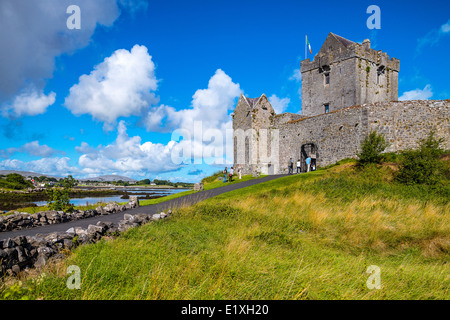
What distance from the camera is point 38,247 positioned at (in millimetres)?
7383

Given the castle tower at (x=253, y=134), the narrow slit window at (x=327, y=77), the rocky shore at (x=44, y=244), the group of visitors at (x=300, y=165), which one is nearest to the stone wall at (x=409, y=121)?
the group of visitors at (x=300, y=165)

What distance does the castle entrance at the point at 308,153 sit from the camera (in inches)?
1276

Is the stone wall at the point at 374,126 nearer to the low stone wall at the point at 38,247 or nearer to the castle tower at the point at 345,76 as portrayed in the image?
the castle tower at the point at 345,76

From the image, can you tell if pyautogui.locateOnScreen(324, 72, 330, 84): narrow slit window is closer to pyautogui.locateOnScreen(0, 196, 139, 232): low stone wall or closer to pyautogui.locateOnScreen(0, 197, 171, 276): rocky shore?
pyautogui.locateOnScreen(0, 196, 139, 232): low stone wall

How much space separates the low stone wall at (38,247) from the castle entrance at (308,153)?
89.5 feet

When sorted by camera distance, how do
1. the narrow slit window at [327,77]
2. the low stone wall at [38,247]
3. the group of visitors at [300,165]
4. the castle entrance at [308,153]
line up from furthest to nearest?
1. the narrow slit window at [327,77]
2. the castle entrance at [308,153]
3. the group of visitors at [300,165]
4. the low stone wall at [38,247]

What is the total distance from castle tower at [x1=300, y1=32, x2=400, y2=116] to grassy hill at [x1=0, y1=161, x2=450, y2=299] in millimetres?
25580

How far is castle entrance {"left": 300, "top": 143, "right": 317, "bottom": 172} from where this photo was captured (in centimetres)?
3241

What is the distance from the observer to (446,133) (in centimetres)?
2408

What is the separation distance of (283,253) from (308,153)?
2748 centimetres

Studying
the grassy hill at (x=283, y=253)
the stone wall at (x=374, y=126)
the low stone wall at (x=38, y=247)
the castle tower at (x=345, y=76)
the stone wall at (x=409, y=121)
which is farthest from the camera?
the castle tower at (x=345, y=76)

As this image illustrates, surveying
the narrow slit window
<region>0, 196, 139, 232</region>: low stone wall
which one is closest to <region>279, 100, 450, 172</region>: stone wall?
the narrow slit window
